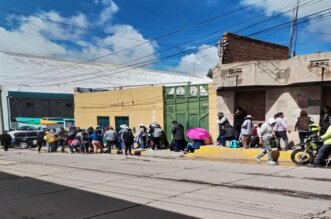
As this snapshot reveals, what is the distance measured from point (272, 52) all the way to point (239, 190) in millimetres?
15467

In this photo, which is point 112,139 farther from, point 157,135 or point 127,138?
point 157,135

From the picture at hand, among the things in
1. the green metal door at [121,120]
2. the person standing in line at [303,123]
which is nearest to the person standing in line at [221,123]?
the person standing in line at [303,123]

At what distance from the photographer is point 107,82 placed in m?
49.8

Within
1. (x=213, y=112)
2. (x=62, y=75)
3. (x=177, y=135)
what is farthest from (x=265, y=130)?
(x=62, y=75)

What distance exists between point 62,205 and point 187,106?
1461 centimetres

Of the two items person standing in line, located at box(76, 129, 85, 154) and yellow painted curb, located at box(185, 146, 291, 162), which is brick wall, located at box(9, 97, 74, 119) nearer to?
person standing in line, located at box(76, 129, 85, 154)

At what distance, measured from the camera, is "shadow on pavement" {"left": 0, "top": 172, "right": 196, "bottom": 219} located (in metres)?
6.94

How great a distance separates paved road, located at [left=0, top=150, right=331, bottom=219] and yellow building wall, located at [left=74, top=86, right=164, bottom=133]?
420 inches

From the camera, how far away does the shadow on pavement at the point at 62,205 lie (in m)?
6.94

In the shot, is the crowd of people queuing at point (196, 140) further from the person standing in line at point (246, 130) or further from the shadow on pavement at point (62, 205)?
the shadow on pavement at point (62, 205)

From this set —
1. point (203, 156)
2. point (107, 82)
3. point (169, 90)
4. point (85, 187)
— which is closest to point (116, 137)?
point (169, 90)

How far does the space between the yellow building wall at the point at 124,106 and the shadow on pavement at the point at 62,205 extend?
13.8 m

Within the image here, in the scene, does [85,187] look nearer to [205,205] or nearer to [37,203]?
[37,203]

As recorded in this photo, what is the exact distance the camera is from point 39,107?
4259 cm
